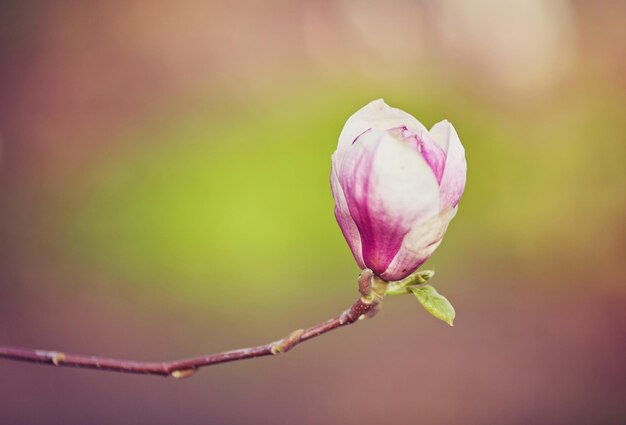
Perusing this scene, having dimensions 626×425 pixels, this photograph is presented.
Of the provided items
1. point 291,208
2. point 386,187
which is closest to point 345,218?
point 386,187

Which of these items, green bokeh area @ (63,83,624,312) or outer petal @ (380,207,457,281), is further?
green bokeh area @ (63,83,624,312)

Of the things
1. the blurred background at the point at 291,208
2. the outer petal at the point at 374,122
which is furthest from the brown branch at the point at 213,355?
the blurred background at the point at 291,208

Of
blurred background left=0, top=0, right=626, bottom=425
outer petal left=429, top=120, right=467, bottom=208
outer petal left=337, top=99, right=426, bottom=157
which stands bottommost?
blurred background left=0, top=0, right=626, bottom=425

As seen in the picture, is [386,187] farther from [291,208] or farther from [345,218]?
[291,208]

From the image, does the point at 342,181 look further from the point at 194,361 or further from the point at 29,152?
the point at 29,152

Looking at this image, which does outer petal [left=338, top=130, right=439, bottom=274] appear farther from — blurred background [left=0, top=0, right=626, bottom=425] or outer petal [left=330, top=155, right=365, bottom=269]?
blurred background [left=0, top=0, right=626, bottom=425]

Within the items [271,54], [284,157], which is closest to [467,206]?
[284,157]

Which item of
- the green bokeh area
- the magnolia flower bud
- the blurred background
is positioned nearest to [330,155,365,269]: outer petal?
the magnolia flower bud
